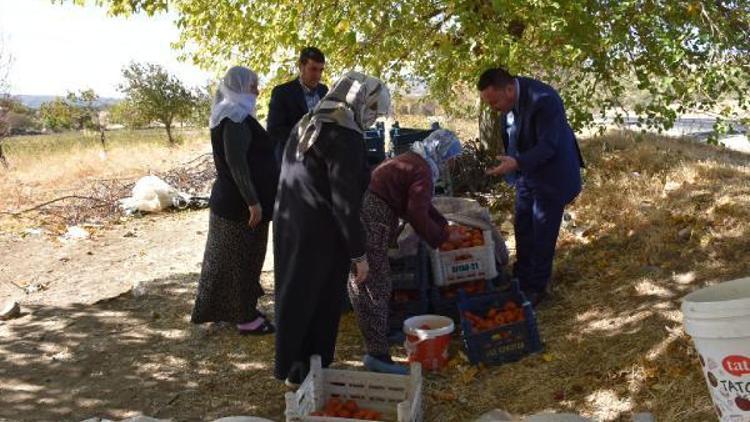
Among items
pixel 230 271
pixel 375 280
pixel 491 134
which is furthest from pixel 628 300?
pixel 491 134

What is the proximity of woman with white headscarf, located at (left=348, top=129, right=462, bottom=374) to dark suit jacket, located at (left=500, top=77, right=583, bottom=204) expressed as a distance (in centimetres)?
95

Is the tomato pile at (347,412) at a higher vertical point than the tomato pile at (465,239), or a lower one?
lower

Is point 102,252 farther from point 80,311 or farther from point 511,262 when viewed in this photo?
point 511,262

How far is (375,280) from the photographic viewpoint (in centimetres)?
363

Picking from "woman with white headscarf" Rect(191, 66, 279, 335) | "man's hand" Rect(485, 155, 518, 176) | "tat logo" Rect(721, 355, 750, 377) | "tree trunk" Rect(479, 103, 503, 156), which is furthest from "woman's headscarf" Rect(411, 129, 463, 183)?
"tree trunk" Rect(479, 103, 503, 156)

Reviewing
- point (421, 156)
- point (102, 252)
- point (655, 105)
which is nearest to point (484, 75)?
point (421, 156)

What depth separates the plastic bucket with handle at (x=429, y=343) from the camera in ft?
12.3

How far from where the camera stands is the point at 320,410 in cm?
315

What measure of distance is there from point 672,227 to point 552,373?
8.39 feet

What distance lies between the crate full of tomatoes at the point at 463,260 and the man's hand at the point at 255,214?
3.92ft

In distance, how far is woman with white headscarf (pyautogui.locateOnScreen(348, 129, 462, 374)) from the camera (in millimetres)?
3631

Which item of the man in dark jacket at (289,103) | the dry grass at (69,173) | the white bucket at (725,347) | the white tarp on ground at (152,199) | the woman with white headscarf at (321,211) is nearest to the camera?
the white bucket at (725,347)

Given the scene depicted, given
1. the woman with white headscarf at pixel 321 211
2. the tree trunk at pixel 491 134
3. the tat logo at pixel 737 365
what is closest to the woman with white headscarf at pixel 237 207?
the woman with white headscarf at pixel 321 211

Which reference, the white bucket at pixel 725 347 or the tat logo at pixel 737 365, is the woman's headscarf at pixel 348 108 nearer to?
the white bucket at pixel 725 347
